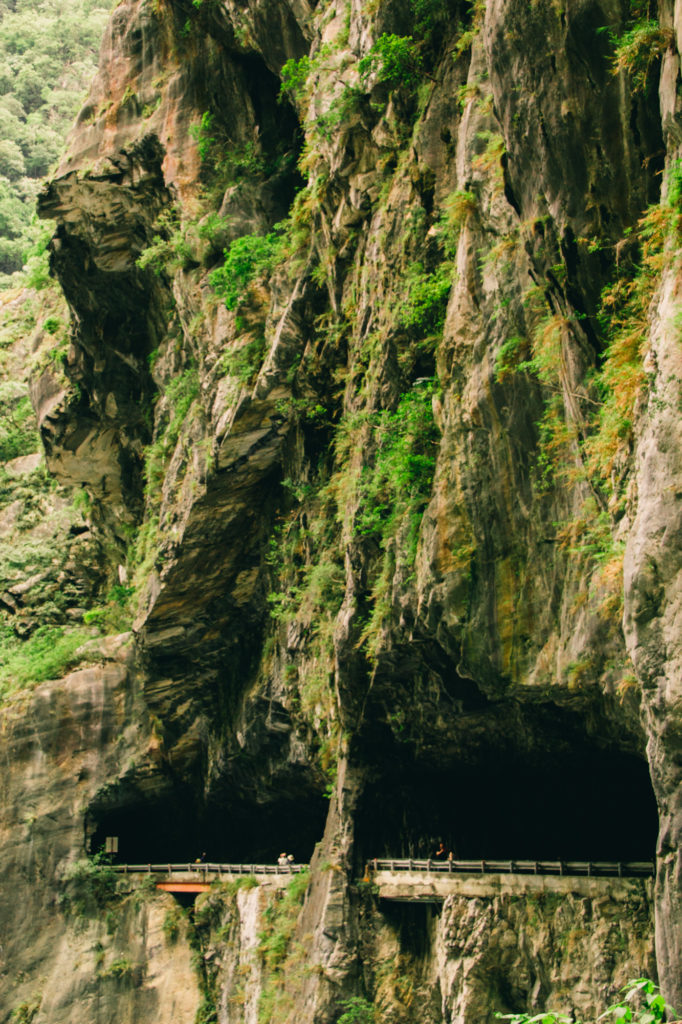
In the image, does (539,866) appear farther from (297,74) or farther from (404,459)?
(297,74)

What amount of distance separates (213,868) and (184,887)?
137 centimetres

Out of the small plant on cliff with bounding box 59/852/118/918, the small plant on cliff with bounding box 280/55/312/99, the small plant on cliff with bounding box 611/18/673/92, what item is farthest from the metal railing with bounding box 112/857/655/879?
the small plant on cliff with bounding box 280/55/312/99

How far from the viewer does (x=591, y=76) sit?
9.50 meters

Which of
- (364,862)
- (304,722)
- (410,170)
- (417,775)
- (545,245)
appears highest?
(410,170)

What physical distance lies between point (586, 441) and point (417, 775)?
9755mm

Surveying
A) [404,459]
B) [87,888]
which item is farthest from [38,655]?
[404,459]

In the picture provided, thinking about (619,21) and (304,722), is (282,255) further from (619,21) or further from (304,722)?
(619,21)

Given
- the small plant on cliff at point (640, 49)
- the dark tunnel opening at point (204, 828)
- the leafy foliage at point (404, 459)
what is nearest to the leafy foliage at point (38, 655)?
the dark tunnel opening at point (204, 828)

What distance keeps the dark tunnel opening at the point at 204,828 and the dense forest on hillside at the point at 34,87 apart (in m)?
43.4

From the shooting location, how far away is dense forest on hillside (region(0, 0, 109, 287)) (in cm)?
6107

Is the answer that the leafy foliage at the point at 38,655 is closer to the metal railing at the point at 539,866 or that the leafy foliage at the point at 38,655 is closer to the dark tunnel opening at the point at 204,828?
the dark tunnel opening at the point at 204,828

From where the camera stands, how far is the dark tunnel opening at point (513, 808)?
1518 cm

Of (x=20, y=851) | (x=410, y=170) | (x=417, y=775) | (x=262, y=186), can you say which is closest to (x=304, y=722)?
(x=417, y=775)

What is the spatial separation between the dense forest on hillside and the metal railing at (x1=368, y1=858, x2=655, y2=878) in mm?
53269
